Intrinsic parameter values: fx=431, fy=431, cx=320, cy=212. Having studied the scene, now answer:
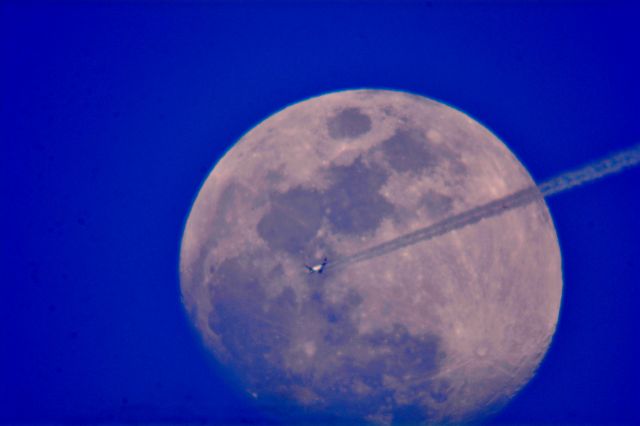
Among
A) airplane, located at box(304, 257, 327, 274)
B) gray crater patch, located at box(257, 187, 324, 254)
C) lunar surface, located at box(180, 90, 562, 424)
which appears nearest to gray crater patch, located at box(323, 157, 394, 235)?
lunar surface, located at box(180, 90, 562, 424)

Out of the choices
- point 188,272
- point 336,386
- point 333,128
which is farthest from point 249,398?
point 333,128

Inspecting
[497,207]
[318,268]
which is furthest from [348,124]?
[497,207]

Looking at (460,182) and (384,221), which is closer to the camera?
(384,221)

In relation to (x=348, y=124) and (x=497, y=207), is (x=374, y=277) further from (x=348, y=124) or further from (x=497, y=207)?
(x=348, y=124)

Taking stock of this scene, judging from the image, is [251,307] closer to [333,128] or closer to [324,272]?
[324,272]

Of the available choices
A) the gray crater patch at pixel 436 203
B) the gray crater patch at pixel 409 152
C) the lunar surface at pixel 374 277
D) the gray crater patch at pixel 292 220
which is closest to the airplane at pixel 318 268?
the lunar surface at pixel 374 277

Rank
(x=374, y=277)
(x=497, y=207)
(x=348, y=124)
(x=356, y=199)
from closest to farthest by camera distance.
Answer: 1. (x=374, y=277)
2. (x=356, y=199)
3. (x=497, y=207)
4. (x=348, y=124)
